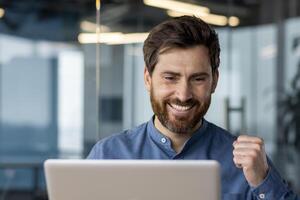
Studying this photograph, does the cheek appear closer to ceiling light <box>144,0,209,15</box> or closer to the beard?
the beard

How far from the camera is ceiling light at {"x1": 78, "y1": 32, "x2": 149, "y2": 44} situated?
6234mm

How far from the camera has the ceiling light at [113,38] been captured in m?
6.23

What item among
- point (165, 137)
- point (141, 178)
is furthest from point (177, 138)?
point (141, 178)

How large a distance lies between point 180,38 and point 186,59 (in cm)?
5

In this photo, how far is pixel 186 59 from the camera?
171 cm

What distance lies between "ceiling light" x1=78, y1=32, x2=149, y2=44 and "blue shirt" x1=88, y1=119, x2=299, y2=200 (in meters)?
4.38

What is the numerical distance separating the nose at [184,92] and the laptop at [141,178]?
0.36 m

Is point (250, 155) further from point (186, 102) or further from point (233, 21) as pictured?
point (233, 21)

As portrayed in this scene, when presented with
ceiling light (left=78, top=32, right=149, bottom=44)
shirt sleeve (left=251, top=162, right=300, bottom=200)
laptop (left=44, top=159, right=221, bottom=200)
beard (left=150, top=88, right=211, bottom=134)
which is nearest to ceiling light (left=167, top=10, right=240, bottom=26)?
ceiling light (left=78, top=32, right=149, bottom=44)

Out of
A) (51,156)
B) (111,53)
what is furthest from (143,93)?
(51,156)

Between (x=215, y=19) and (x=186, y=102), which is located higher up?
(x=215, y=19)

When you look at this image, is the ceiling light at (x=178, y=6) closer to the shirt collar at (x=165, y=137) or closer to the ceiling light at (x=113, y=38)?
the ceiling light at (x=113, y=38)

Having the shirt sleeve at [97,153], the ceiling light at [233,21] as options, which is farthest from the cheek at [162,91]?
the ceiling light at [233,21]

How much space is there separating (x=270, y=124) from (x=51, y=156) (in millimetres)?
2159
